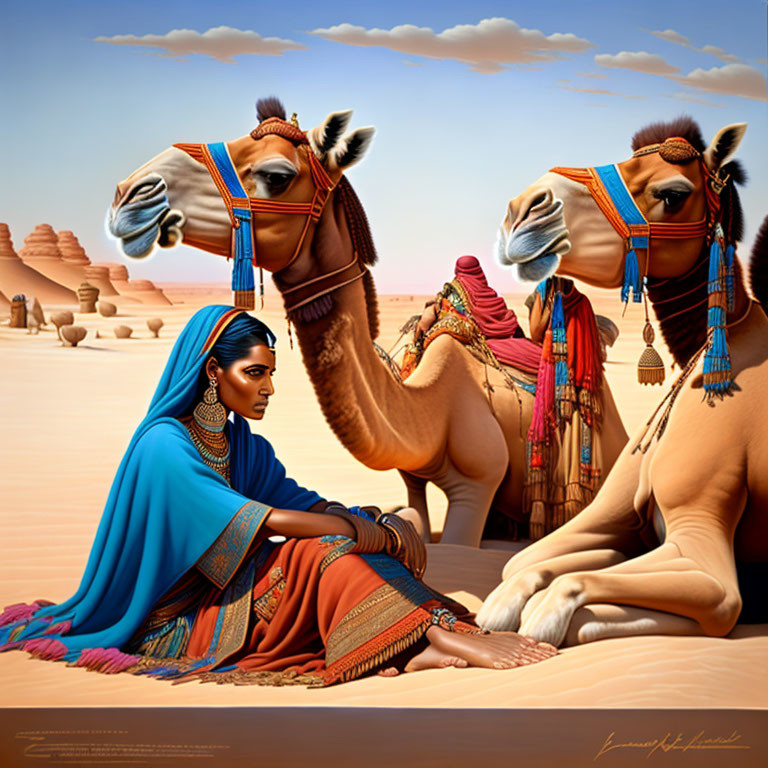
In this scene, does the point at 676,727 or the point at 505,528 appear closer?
the point at 676,727

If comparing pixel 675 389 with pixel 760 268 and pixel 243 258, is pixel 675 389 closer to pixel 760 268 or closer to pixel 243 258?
A: pixel 760 268

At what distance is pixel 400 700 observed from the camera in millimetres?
3898

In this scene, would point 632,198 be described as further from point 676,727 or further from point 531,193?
point 676,727

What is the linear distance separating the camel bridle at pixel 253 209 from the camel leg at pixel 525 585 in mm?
1684

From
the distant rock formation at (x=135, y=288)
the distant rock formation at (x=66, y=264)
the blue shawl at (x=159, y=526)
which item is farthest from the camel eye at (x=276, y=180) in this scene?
the distant rock formation at (x=135, y=288)

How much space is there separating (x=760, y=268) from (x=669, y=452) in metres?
1.26

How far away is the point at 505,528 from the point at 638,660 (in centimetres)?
246

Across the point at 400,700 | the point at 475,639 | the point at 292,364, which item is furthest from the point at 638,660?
the point at 292,364

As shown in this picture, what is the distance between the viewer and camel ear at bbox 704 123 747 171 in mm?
5066

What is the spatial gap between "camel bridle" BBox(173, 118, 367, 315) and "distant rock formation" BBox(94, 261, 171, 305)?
1600 cm

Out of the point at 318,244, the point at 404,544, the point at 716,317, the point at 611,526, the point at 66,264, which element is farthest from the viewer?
the point at 66,264

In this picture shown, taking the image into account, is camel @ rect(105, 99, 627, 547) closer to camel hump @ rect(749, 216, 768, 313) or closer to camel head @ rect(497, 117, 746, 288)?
camel head @ rect(497, 117, 746, 288)

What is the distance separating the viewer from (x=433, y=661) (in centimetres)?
415

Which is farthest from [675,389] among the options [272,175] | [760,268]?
[272,175]
